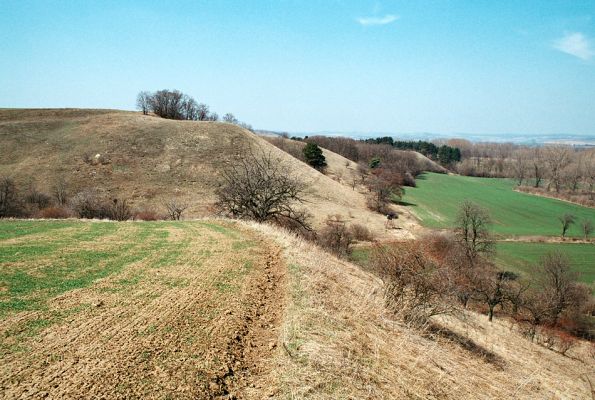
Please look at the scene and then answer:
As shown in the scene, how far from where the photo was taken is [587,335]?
31.9 m

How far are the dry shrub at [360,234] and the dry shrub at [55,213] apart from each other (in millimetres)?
35433

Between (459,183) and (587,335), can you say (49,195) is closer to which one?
(587,335)

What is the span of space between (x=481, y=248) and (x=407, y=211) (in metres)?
27.6

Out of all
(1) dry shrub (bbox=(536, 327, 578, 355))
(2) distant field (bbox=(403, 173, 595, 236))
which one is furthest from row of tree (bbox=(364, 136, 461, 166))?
(1) dry shrub (bbox=(536, 327, 578, 355))

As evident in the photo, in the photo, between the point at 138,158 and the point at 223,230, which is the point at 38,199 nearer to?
the point at 138,158

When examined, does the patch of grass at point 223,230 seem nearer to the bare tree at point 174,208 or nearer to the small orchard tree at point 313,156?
the bare tree at point 174,208

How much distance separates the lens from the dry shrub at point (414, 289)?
41.3 ft

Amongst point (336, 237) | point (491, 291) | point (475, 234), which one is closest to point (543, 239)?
point (475, 234)

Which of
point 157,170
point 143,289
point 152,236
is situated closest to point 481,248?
→ point 152,236

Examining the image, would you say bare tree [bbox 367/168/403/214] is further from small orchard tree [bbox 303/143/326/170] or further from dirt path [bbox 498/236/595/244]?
dirt path [bbox 498/236/595/244]

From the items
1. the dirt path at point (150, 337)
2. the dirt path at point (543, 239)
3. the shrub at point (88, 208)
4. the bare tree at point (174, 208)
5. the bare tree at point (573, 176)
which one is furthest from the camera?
the bare tree at point (573, 176)

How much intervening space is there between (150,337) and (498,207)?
293ft

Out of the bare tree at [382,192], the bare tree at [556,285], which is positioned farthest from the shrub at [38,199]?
the bare tree at [556,285]

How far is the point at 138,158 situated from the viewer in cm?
5828
